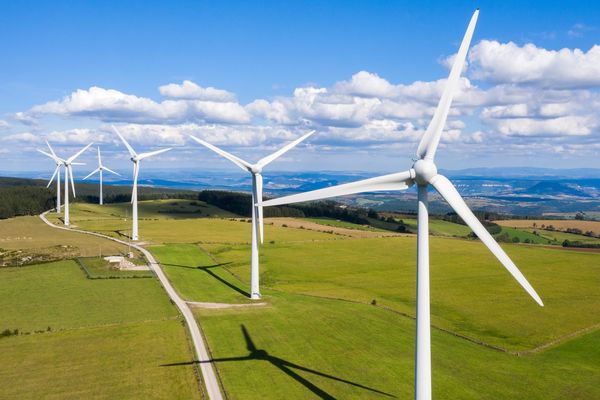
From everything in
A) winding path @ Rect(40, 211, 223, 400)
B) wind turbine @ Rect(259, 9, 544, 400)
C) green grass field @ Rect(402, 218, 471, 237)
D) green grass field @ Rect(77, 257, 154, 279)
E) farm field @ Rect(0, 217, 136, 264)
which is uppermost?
wind turbine @ Rect(259, 9, 544, 400)

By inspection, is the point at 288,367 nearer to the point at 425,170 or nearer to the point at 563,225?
the point at 425,170

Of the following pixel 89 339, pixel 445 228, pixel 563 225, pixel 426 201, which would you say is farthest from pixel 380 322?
pixel 563 225

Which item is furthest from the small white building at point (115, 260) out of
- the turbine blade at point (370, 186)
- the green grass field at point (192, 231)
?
the turbine blade at point (370, 186)

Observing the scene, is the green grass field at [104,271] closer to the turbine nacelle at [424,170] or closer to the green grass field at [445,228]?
the turbine nacelle at [424,170]

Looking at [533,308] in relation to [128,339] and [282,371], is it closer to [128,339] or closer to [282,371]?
[282,371]

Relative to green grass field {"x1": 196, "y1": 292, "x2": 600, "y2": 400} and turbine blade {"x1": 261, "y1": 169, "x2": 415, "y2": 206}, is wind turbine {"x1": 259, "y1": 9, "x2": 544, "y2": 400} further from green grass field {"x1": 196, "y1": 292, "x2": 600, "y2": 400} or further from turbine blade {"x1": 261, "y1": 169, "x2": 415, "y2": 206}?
green grass field {"x1": 196, "y1": 292, "x2": 600, "y2": 400}

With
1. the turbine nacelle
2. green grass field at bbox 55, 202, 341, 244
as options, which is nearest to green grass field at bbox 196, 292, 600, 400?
the turbine nacelle
